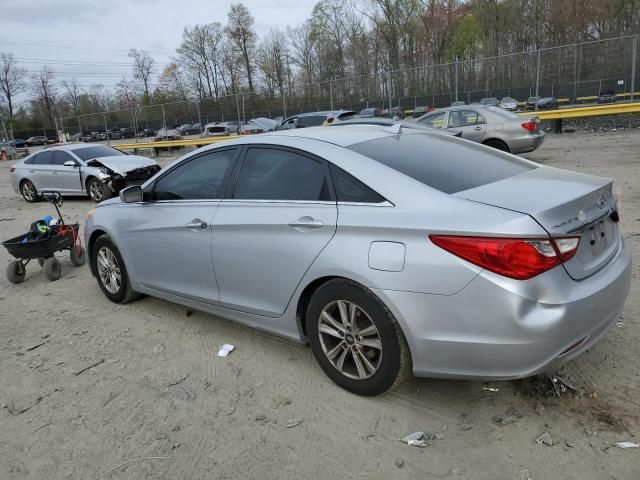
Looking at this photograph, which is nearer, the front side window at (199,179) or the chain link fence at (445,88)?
the front side window at (199,179)

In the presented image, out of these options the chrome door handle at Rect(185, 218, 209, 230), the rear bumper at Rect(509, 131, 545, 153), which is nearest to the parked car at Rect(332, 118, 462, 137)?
the rear bumper at Rect(509, 131, 545, 153)

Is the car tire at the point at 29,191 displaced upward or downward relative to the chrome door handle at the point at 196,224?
downward

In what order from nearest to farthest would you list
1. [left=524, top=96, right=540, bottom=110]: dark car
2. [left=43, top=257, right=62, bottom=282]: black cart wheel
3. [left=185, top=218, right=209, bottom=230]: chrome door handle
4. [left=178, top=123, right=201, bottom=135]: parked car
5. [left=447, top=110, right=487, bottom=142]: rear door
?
[left=185, top=218, right=209, bottom=230]: chrome door handle, [left=43, top=257, right=62, bottom=282]: black cart wheel, [left=447, top=110, right=487, bottom=142]: rear door, [left=524, top=96, right=540, bottom=110]: dark car, [left=178, top=123, right=201, bottom=135]: parked car

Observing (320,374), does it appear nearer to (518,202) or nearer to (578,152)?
(518,202)

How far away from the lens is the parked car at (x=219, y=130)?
93.0 ft

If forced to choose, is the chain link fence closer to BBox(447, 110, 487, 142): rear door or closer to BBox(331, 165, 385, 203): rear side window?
BBox(447, 110, 487, 142): rear door

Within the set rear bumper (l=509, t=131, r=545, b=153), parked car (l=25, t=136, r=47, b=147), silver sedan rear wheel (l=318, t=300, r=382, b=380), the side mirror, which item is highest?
parked car (l=25, t=136, r=47, b=147)

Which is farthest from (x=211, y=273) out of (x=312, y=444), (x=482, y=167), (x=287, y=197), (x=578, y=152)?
(x=578, y=152)

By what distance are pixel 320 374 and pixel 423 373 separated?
93 centimetres

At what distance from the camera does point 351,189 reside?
10.1 ft

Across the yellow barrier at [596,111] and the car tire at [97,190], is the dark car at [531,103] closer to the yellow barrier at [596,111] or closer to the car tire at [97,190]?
the yellow barrier at [596,111]

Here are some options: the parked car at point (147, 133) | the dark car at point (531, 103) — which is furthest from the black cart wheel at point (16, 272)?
the parked car at point (147, 133)

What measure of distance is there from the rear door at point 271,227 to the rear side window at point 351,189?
2.3 inches

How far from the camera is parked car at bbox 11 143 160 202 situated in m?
12.1
